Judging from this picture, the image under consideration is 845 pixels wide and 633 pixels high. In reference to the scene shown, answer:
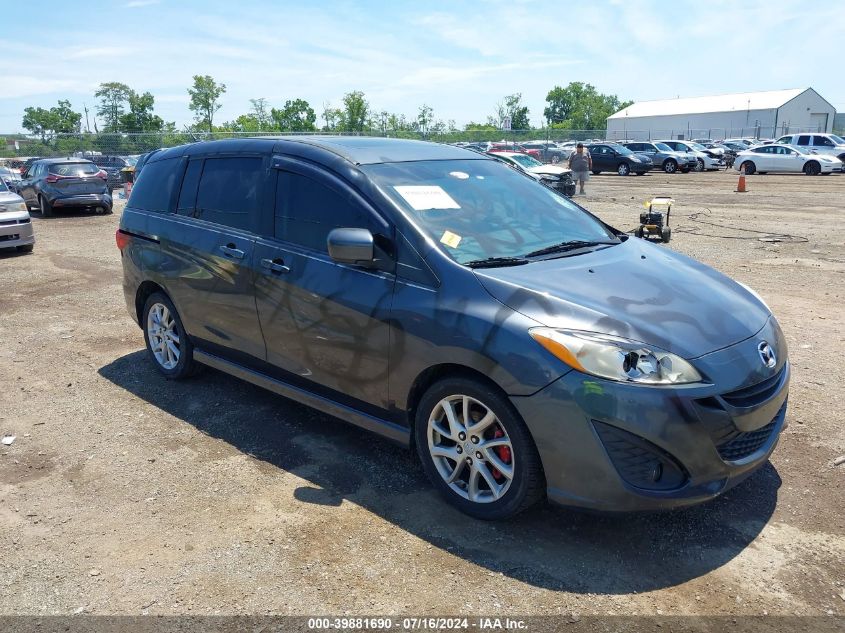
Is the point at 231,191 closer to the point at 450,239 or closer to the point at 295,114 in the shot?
the point at 450,239

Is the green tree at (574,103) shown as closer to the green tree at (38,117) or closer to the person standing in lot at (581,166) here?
the green tree at (38,117)

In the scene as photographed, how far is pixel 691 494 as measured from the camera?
3105mm

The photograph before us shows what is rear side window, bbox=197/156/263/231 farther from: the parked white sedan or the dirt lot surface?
the parked white sedan

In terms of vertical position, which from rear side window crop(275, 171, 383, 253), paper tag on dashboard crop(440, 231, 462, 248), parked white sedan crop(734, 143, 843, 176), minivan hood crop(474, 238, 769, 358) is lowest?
minivan hood crop(474, 238, 769, 358)

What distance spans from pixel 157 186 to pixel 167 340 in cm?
125

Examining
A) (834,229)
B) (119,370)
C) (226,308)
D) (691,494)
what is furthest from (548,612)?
(834,229)

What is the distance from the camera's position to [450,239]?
149 inches

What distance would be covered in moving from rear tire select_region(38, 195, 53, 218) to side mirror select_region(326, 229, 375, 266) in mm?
17950

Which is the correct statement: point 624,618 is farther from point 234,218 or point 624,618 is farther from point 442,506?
point 234,218

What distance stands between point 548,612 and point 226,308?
297 centimetres

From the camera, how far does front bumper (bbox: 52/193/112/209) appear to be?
18.7 metres

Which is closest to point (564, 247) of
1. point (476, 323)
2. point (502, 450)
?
point (476, 323)

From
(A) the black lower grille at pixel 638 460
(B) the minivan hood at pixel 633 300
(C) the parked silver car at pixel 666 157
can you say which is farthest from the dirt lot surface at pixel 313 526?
(C) the parked silver car at pixel 666 157

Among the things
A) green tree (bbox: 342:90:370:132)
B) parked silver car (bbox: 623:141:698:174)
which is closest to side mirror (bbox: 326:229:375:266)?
parked silver car (bbox: 623:141:698:174)
